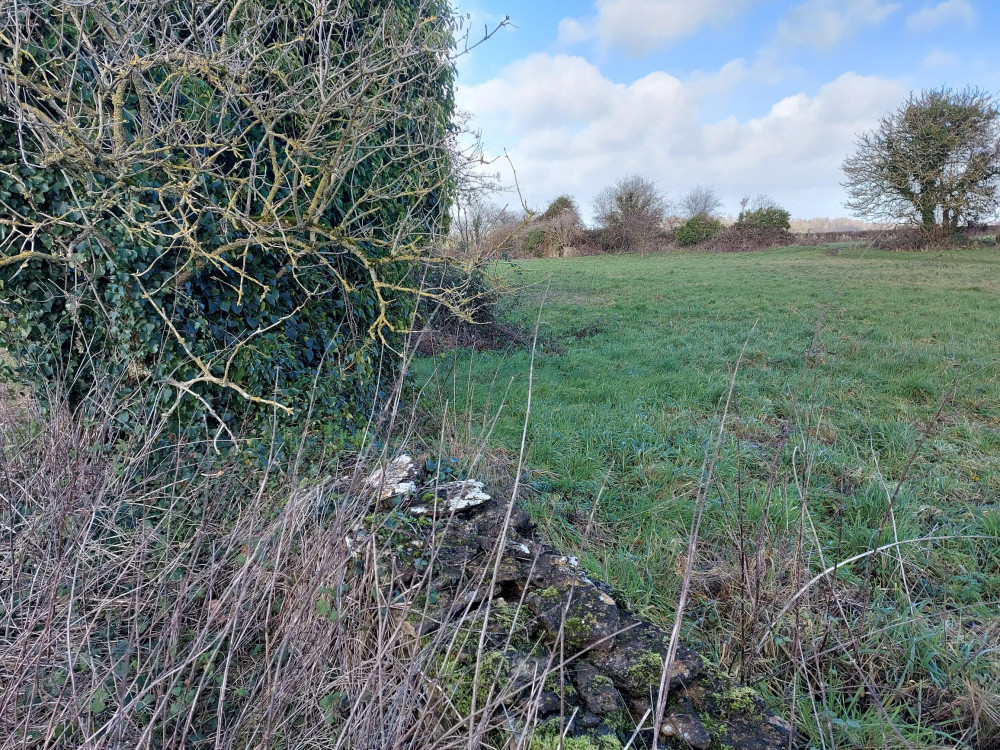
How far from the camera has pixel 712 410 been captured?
5.41 meters

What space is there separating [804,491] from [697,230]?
3232 cm

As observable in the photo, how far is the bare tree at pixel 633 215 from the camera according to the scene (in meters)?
31.9

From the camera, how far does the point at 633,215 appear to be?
105ft

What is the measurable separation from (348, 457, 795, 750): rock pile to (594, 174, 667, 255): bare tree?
31.5 meters

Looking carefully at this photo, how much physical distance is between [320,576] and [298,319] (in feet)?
→ 10.1

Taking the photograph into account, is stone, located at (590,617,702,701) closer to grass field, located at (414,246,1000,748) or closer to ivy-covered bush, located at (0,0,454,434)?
grass field, located at (414,246,1000,748)

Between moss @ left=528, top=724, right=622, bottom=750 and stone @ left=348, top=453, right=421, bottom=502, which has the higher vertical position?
stone @ left=348, top=453, right=421, bottom=502

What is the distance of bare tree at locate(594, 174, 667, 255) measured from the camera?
31.9m

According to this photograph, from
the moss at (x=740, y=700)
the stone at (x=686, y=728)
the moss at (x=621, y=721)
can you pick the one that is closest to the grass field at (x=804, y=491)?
the moss at (x=740, y=700)

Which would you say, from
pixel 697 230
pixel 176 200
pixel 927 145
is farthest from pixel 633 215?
pixel 176 200

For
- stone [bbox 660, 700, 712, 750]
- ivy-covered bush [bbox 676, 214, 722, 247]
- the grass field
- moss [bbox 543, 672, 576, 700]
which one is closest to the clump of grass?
moss [bbox 543, 672, 576, 700]

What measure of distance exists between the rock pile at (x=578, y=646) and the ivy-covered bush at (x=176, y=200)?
137 cm

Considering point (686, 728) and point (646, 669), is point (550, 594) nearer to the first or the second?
point (646, 669)

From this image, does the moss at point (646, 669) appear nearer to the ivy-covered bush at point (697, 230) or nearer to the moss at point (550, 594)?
the moss at point (550, 594)
